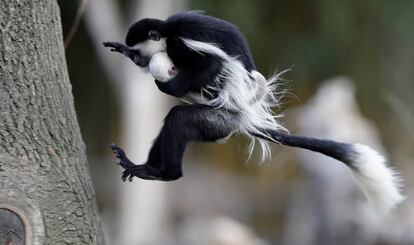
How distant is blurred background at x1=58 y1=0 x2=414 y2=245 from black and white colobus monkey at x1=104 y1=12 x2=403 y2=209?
5294mm

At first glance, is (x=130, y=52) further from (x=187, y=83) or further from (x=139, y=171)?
(x=139, y=171)

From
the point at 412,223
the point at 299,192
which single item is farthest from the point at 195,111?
the point at 299,192

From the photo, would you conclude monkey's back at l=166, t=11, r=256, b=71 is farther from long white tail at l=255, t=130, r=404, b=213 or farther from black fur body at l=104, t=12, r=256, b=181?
long white tail at l=255, t=130, r=404, b=213

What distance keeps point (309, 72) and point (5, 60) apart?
8.71 m

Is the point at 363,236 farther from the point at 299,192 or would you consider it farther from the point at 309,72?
the point at 309,72

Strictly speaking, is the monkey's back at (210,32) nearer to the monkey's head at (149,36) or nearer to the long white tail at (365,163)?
the monkey's head at (149,36)

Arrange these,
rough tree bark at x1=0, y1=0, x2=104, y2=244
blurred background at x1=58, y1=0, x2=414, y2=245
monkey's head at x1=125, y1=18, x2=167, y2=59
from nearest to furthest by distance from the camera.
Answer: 1. rough tree bark at x1=0, y1=0, x2=104, y2=244
2. monkey's head at x1=125, y1=18, x2=167, y2=59
3. blurred background at x1=58, y1=0, x2=414, y2=245

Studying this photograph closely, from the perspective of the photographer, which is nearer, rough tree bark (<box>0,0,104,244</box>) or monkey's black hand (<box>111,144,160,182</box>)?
rough tree bark (<box>0,0,104,244</box>)

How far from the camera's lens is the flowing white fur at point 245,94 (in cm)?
225

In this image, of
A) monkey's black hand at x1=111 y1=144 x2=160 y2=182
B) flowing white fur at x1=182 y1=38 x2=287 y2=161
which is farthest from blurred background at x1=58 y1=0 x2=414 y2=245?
monkey's black hand at x1=111 y1=144 x2=160 y2=182

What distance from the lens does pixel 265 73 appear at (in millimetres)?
10281

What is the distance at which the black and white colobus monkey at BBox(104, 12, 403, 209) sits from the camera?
2242 millimetres

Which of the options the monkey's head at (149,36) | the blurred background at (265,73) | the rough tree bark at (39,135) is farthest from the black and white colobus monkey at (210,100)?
the blurred background at (265,73)

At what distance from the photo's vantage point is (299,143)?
7.80 feet
